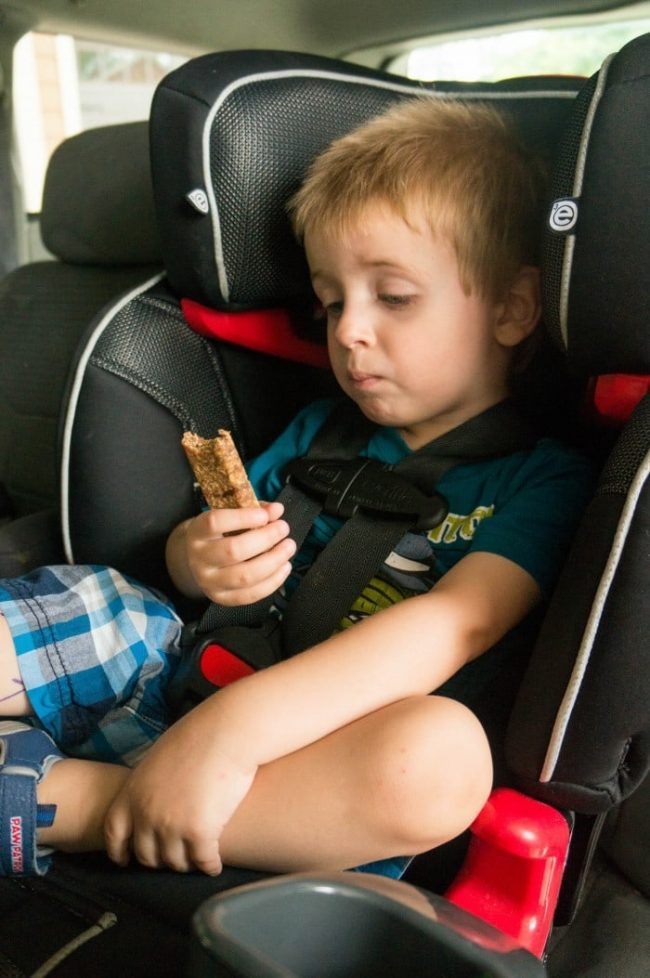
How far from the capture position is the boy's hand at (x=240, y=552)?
34.8 inches

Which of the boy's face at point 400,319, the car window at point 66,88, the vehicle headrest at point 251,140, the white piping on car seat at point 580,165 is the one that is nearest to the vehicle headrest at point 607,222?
the white piping on car seat at point 580,165

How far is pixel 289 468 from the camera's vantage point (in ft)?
3.80

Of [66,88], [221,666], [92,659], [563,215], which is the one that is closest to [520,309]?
[563,215]

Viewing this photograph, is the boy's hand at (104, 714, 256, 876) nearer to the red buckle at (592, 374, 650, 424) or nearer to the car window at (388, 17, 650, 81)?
the red buckle at (592, 374, 650, 424)

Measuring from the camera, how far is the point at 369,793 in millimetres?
746

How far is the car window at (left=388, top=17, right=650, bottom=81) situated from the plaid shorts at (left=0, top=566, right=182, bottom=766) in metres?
1.22

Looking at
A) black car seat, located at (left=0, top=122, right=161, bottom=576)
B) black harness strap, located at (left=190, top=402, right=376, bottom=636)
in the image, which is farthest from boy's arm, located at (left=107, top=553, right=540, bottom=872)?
black car seat, located at (left=0, top=122, right=161, bottom=576)

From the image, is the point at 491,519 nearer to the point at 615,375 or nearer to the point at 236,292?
the point at 615,375

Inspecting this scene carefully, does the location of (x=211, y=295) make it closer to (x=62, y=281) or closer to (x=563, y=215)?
(x=563, y=215)

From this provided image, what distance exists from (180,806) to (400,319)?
587mm

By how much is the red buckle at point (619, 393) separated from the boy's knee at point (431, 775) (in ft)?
1.13

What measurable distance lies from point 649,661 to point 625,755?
0.36ft

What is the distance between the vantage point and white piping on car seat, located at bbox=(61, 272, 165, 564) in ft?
3.77

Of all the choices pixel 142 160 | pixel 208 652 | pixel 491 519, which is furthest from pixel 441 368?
pixel 142 160
